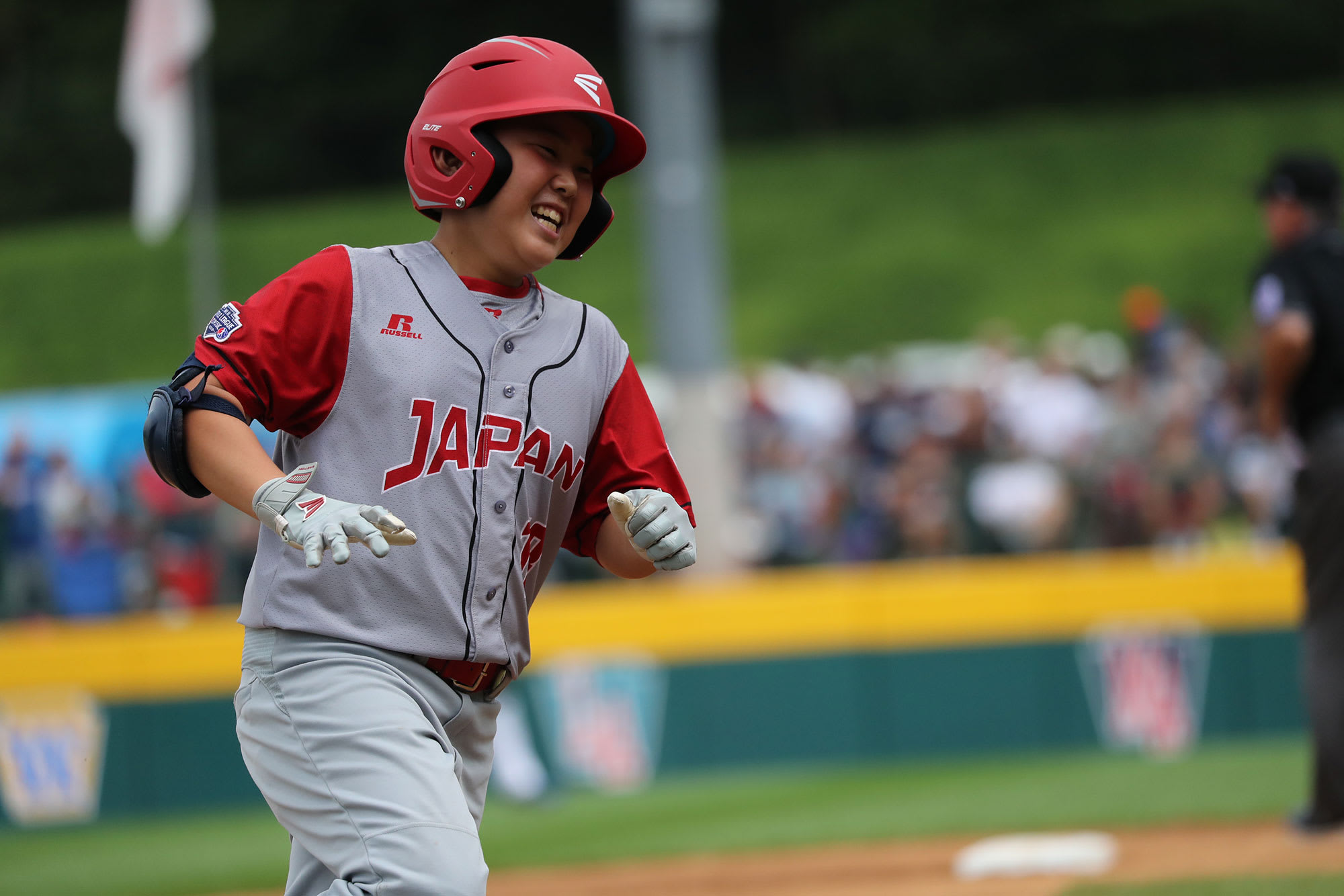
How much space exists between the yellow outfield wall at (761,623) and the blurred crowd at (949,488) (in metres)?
0.69

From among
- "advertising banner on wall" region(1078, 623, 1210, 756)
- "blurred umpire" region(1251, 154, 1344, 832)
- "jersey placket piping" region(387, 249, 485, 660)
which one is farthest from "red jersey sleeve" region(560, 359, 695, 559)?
"advertising banner on wall" region(1078, 623, 1210, 756)

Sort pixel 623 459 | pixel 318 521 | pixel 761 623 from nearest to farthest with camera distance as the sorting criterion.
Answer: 1. pixel 318 521
2. pixel 623 459
3. pixel 761 623

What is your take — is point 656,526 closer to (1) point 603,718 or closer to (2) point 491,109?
(2) point 491,109

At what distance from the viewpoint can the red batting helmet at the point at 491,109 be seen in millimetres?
3598

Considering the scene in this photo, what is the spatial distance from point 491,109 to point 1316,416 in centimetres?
364

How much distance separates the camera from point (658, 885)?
746 cm

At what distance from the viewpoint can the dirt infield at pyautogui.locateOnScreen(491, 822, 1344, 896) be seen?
6480mm

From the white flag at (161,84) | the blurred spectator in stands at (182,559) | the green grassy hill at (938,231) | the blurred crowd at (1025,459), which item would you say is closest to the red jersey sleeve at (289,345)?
the blurred crowd at (1025,459)

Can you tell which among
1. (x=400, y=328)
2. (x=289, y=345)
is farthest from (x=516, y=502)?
(x=289, y=345)

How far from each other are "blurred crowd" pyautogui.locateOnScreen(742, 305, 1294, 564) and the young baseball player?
861 cm

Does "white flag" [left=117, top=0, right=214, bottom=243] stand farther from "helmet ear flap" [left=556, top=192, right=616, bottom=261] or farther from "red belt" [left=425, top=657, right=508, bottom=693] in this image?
"red belt" [left=425, top=657, right=508, bottom=693]

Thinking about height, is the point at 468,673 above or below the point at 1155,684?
above

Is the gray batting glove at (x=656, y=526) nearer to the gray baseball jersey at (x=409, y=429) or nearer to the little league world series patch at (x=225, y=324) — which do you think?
the gray baseball jersey at (x=409, y=429)

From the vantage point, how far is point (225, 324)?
3.47 m
